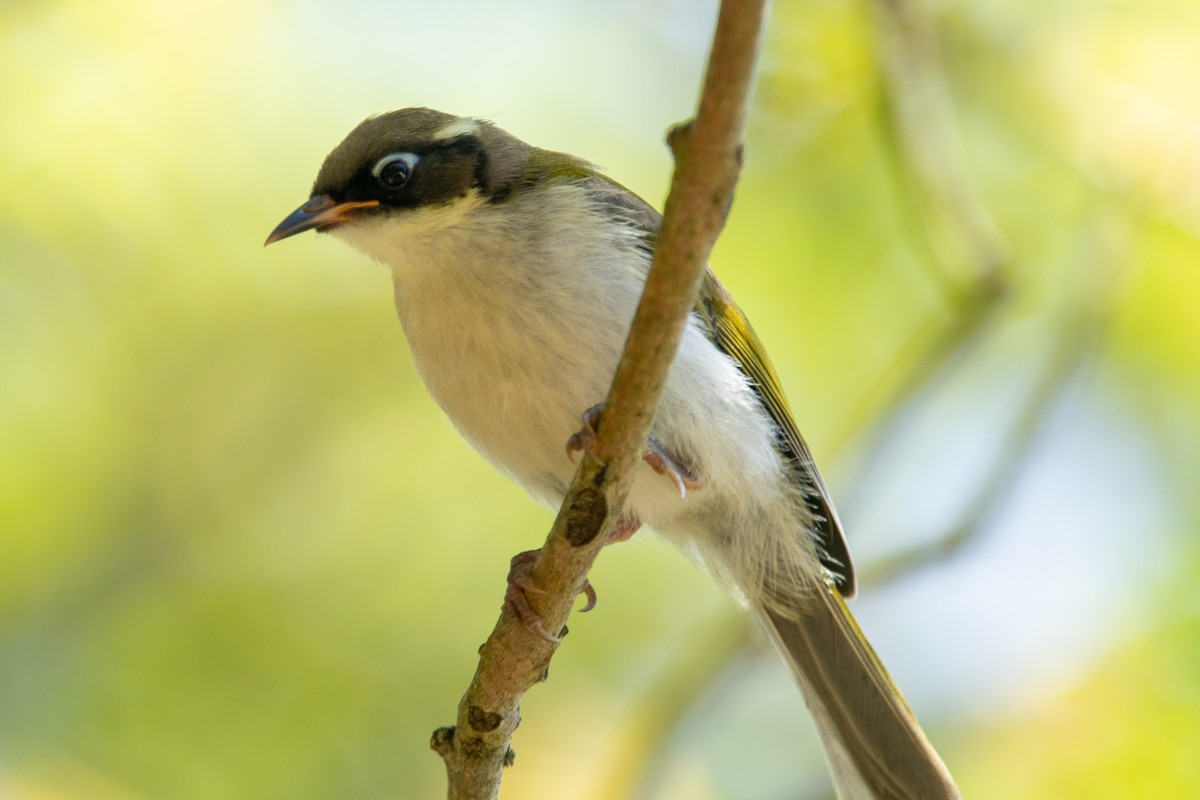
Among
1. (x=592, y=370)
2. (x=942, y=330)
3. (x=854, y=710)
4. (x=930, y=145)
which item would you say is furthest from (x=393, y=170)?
(x=942, y=330)

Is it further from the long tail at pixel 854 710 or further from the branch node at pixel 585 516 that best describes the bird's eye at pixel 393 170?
the long tail at pixel 854 710

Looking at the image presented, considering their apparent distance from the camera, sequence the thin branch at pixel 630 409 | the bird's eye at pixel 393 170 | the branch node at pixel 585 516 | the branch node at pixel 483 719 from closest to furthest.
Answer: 1. the thin branch at pixel 630 409
2. the branch node at pixel 585 516
3. the branch node at pixel 483 719
4. the bird's eye at pixel 393 170

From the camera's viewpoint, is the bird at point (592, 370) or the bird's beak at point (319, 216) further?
the bird's beak at point (319, 216)

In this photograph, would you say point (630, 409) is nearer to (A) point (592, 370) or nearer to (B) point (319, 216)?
(A) point (592, 370)

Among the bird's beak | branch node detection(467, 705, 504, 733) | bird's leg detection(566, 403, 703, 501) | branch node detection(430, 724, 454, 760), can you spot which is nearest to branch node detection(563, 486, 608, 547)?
bird's leg detection(566, 403, 703, 501)

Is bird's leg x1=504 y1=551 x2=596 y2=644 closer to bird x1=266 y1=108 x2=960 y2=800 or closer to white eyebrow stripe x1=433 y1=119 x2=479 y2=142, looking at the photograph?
bird x1=266 y1=108 x2=960 y2=800

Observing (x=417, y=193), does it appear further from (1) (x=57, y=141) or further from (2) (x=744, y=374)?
(1) (x=57, y=141)

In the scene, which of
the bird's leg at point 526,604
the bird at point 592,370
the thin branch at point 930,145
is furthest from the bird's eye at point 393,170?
the thin branch at point 930,145

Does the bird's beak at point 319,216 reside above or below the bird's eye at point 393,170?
below
